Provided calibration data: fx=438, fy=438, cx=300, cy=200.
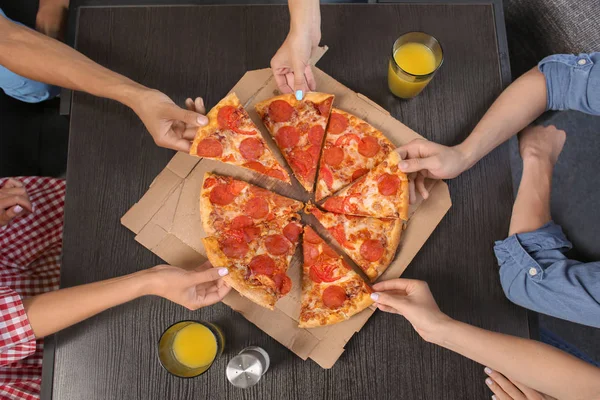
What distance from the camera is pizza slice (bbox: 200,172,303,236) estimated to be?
6.89ft

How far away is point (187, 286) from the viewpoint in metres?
1.81

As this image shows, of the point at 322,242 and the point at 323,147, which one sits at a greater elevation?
the point at 323,147

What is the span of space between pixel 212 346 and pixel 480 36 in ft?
6.48

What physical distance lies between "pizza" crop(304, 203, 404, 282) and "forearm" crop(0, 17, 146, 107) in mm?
1086

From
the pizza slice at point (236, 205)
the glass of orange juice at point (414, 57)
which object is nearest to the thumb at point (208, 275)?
the pizza slice at point (236, 205)

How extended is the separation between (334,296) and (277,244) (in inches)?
15.1

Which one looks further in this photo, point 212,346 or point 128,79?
point 128,79

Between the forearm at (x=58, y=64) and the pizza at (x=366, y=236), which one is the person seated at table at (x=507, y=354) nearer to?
the pizza at (x=366, y=236)

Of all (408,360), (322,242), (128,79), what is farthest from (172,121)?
(408,360)

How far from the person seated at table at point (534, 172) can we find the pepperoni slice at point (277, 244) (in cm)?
69

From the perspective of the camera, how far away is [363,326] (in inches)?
78.4

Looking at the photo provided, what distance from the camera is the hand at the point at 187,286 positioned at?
1803mm

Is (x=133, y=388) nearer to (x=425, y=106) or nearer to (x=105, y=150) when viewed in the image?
(x=105, y=150)

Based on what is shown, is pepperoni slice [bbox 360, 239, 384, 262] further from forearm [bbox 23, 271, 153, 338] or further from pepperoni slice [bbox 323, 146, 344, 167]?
forearm [bbox 23, 271, 153, 338]
